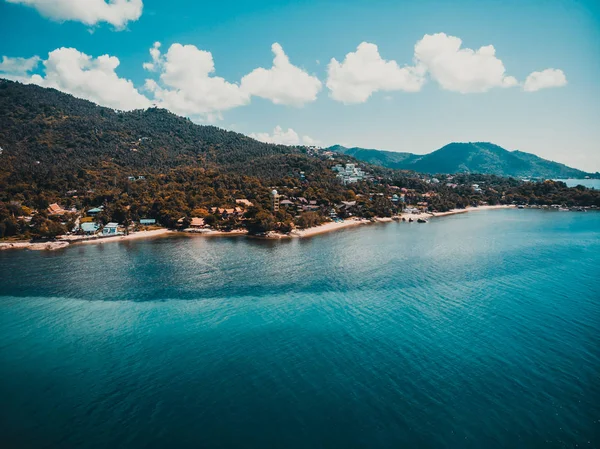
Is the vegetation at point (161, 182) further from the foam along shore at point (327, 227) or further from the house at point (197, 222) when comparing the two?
the foam along shore at point (327, 227)

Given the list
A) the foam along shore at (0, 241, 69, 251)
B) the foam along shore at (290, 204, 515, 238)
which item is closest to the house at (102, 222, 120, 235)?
the foam along shore at (0, 241, 69, 251)

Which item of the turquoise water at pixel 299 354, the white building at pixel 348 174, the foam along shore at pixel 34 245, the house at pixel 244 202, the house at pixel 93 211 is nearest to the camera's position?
the turquoise water at pixel 299 354

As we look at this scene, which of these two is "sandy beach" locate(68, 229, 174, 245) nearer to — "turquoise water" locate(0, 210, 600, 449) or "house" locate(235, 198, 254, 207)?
"turquoise water" locate(0, 210, 600, 449)

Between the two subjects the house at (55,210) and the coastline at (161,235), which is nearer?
the coastline at (161,235)

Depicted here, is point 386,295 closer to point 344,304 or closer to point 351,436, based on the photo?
point 344,304

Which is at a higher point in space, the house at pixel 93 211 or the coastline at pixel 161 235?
the house at pixel 93 211

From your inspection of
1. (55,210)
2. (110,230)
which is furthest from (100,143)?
(110,230)

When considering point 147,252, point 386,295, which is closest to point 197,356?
point 386,295

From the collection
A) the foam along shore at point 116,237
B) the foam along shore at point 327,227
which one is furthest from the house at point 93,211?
the foam along shore at point 327,227
